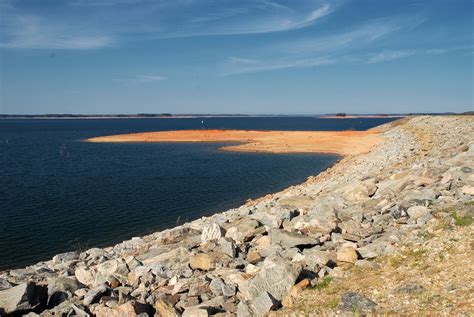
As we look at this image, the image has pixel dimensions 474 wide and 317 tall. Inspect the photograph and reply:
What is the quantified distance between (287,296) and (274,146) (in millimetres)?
67765

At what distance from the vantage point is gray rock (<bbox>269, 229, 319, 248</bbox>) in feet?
45.0

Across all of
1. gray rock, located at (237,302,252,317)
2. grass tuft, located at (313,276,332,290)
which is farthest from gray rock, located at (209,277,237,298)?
grass tuft, located at (313,276,332,290)

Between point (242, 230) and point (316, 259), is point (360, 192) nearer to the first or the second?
point (242, 230)

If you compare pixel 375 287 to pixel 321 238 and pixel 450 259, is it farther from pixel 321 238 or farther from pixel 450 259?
pixel 321 238

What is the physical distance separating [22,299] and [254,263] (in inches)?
277

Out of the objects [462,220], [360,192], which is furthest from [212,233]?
[462,220]

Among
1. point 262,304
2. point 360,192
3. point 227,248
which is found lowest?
point 262,304

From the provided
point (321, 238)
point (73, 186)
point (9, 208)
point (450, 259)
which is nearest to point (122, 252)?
point (321, 238)

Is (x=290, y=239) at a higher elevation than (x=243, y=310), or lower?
higher

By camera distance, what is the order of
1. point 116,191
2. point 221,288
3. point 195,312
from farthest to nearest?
point 116,191 → point 221,288 → point 195,312

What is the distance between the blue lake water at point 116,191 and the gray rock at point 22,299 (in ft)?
35.3

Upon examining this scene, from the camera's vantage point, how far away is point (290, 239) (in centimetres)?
1399

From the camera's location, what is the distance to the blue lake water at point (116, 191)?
25.5 m

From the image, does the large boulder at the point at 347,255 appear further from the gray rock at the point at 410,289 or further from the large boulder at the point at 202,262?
the large boulder at the point at 202,262
